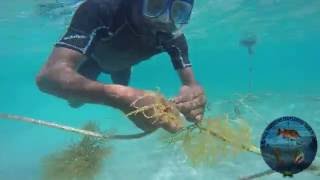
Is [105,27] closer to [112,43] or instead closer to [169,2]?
[112,43]

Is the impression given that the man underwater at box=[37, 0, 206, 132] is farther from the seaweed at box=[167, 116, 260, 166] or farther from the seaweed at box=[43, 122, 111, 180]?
the seaweed at box=[43, 122, 111, 180]

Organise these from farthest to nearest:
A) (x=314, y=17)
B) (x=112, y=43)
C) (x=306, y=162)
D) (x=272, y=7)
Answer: (x=314, y=17) < (x=272, y=7) < (x=112, y=43) < (x=306, y=162)

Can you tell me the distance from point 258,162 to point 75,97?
380 inches

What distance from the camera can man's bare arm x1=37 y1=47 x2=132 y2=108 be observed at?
3.55m

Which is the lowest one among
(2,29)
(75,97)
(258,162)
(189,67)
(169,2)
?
(2,29)

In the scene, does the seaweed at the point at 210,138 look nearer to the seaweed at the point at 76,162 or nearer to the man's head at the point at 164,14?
the man's head at the point at 164,14

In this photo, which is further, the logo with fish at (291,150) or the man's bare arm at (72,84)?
the man's bare arm at (72,84)

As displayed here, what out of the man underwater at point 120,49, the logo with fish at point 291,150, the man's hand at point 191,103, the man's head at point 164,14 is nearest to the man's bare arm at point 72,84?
the man underwater at point 120,49

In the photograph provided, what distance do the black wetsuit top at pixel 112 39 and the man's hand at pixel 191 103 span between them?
99cm

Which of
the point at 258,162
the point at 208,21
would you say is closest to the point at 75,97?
the point at 258,162

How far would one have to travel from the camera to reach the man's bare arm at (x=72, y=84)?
140 inches

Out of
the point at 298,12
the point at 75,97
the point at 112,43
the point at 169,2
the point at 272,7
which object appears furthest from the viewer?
the point at 298,12

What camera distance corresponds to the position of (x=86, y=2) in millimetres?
4809

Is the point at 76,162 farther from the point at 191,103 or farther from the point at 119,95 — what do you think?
the point at 119,95
